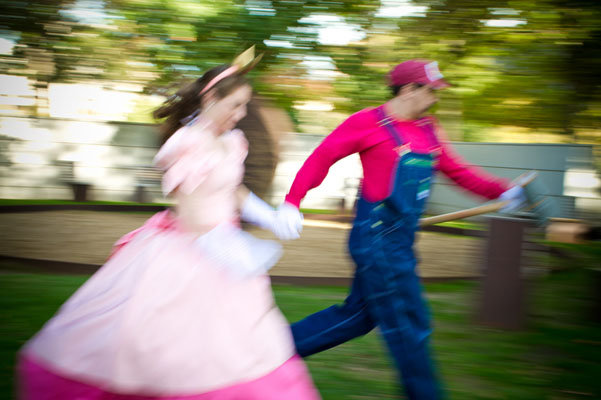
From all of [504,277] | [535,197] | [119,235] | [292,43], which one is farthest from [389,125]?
[119,235]

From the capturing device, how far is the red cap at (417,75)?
2.73m

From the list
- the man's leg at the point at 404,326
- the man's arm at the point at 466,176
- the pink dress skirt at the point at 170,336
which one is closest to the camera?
the pink dress skirt at the point at 170,336

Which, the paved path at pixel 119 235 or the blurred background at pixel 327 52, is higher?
the blurred background at pixel 327 52

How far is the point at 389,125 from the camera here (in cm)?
275

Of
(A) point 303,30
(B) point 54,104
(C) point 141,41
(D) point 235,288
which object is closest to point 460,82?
(A) point 303,30

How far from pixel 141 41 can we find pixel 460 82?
14.8ft

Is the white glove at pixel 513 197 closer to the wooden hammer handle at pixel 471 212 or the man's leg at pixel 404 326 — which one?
the wooden hammer handle at pixel 471 212

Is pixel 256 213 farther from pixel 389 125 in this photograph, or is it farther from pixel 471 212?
pixel 471 212

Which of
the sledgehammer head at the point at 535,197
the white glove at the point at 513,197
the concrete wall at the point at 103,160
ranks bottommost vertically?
the concrete wall at the point at 103,160

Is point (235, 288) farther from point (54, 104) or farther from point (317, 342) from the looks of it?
point (54, 104)

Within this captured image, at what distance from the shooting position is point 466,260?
8.58 metres

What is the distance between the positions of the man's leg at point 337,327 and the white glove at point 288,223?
0.36 metres

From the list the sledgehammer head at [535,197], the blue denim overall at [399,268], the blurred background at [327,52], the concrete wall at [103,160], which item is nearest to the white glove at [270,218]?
the blue denim overall at [399,268]

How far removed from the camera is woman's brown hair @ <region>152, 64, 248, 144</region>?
245cm
